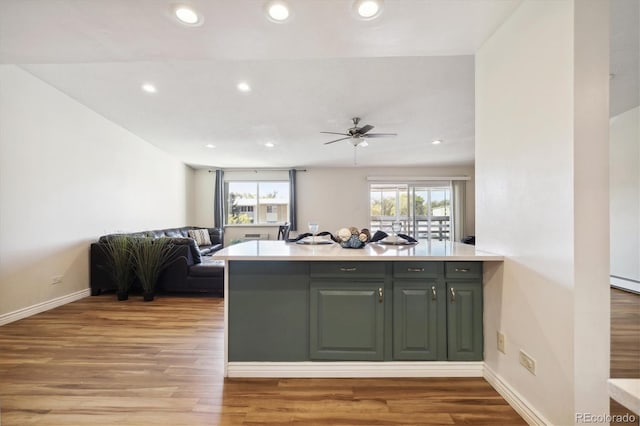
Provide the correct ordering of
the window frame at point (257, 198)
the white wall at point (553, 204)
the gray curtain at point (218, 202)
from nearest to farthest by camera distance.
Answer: the white wall at point (553, 204), the gray curtain at point (218, 202), the window frame at point (257, 198)

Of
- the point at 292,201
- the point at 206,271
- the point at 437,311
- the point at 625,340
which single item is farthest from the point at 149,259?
the point at 625,340

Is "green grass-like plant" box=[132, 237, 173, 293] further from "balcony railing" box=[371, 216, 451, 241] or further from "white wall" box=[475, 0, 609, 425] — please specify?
"balcony railing" box=[371, 216, 451, 241]

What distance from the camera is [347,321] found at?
190 centimetres

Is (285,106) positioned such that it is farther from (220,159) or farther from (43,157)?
(220,159)

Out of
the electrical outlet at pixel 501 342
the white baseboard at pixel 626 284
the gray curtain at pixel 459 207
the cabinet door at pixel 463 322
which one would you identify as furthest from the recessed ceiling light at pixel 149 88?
the gray curtain at pixel 459 207

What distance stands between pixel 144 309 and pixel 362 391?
9.26ft

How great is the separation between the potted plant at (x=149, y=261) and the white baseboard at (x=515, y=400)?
3.80 meters

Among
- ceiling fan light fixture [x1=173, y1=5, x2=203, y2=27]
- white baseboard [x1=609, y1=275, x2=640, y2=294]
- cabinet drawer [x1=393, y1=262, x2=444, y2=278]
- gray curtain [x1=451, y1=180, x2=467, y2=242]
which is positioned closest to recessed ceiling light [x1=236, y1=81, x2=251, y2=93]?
ceiling fan light fixture [x1=173, y1=5, x2=203, y2=27]

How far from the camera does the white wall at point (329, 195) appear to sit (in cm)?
745

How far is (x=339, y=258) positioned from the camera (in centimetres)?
180

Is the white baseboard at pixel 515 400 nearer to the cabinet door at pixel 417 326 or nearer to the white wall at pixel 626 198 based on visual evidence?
the cabinet door at pixel 417 326

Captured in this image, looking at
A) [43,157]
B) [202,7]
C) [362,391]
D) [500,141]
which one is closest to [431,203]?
[500,141]

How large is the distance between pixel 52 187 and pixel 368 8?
397 cm

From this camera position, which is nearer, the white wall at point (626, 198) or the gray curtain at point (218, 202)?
the white wall at point (626, 198)
